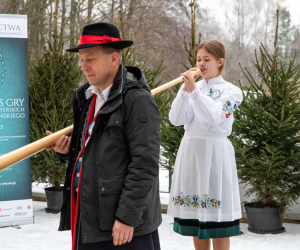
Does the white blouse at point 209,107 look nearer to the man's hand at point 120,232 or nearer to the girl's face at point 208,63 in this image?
the girl's face at point 208,63

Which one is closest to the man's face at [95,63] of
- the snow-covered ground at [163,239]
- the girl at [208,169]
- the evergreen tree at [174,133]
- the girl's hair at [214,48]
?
the girl at [208,169]

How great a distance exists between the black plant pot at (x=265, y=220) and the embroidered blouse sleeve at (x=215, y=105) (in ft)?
5.92

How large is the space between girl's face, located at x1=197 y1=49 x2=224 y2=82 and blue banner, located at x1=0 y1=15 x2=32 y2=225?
2352mm

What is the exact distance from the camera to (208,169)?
2613mm

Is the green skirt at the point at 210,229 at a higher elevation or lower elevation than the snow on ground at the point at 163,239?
higher

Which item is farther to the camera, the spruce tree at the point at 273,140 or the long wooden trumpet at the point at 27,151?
the spruce tree at the point at 273,140

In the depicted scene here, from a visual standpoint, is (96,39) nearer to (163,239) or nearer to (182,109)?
(182,109)

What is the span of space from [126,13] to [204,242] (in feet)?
19.4

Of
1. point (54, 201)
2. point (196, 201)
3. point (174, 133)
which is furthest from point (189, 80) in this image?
point (54, 201)

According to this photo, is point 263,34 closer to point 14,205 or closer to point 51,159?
point 51,159

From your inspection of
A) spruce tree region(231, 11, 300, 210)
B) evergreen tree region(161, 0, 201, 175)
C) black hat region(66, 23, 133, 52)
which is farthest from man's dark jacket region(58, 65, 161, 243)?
evergreen tree region(161, 0, 201, 175)

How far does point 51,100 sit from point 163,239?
228 centimetres

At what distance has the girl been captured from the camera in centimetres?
260

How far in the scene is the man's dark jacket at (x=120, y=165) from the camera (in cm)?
151
